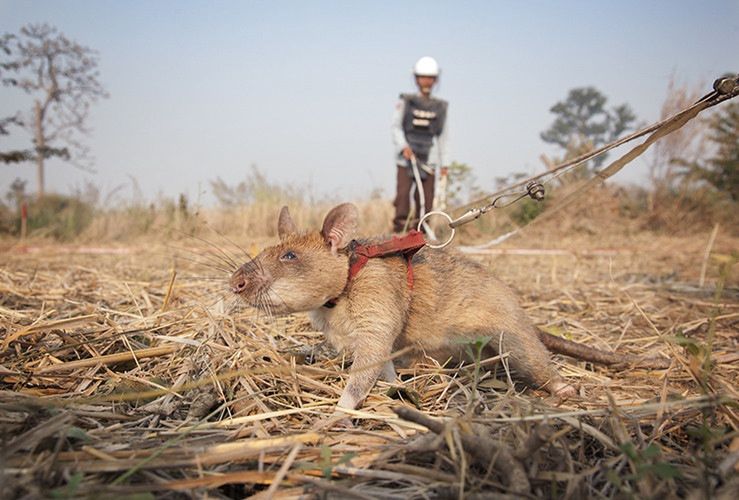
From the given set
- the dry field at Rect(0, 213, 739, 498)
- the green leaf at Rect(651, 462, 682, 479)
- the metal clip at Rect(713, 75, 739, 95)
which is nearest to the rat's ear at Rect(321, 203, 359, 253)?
the dry field at Rect(0, 213, 739, 498)

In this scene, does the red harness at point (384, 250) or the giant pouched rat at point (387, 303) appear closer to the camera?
the giant pouched rat at point (387, 303)

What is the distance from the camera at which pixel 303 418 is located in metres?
2.08

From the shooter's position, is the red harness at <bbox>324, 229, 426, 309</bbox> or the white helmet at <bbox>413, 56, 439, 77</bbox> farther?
the white helmet at <bbox>413, 56, 439, 77</bbox>

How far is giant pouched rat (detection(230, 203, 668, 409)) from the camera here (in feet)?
8.10

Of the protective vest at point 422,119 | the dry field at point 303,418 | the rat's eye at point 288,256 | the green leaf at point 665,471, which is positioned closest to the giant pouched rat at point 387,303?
the rat's eye at point 288,256

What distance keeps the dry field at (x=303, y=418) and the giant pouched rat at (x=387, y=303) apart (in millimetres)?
160

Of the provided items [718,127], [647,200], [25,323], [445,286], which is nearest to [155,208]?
[25,323]

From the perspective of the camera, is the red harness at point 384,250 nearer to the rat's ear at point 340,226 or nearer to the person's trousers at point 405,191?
the rat's ear at point 340,226

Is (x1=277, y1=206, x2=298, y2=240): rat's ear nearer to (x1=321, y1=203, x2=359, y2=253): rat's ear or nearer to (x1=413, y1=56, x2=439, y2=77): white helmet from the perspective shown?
(x1=321, y1=203, x2=359, y2=253): rat's ear

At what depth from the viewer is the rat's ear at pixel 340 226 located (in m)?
2.66

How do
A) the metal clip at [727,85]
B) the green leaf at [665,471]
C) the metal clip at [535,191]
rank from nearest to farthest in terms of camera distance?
the green leaf at [665,471] < the metal clip at [727,85] < the metal clip at [535,191]

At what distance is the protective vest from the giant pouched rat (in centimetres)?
661

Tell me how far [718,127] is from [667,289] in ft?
49.9

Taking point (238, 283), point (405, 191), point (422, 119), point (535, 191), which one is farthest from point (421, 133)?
point (238, 283)
